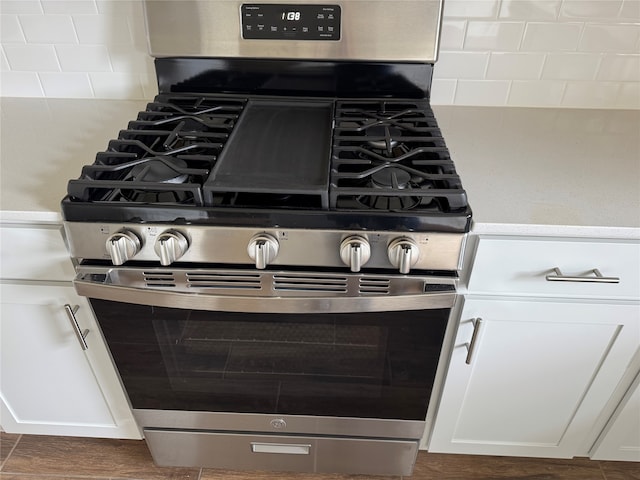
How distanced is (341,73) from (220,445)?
3.30 feet

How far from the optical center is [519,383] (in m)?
1.26

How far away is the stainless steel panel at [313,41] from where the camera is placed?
49.5 inches

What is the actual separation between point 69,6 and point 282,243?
3.07 ft

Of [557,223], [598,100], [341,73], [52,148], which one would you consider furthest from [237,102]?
[598,100]

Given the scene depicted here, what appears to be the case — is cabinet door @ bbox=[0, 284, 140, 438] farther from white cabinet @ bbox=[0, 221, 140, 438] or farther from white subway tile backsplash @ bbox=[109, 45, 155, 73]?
white subway tile backsplash @ bbox=[109, 45, 155, 73]

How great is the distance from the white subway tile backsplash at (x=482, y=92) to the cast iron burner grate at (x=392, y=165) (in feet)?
0.77

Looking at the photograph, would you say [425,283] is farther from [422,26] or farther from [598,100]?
[598,100]

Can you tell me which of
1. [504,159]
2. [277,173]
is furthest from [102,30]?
[504,159]

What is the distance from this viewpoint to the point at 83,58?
1.44 m

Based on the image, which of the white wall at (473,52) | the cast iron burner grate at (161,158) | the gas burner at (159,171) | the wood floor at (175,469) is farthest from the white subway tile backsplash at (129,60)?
the wood floor at (175,469)

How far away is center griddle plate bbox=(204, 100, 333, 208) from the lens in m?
0.94

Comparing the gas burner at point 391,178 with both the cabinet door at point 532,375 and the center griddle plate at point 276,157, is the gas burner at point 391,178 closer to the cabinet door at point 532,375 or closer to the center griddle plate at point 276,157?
the center griddle plate at point 276,157

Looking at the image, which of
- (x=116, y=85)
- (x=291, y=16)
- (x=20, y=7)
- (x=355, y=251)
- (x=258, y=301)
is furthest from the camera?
(x=116, y=85)

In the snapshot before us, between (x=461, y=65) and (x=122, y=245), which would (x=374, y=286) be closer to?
(x=122, y=245)
